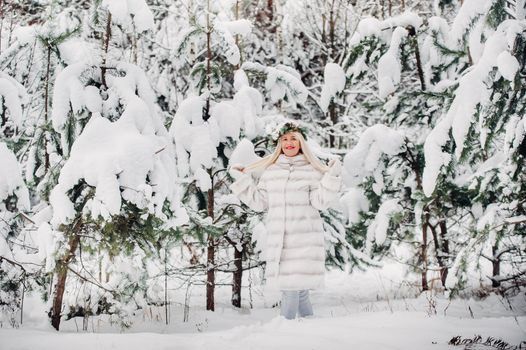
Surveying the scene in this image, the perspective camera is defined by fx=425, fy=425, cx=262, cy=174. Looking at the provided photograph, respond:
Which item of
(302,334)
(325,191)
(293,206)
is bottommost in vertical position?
(302,334)

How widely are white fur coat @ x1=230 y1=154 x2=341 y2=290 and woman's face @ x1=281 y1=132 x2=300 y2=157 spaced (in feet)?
0.17

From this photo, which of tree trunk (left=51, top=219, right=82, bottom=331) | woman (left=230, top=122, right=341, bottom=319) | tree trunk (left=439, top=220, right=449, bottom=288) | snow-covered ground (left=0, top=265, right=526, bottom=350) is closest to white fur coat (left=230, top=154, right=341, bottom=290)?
woman (left=230, top=122, right=341, bottom=319)

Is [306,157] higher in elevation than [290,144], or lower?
lower

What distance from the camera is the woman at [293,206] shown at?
3.93 m

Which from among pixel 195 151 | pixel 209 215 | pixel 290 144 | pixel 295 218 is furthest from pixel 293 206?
pixel 209 215

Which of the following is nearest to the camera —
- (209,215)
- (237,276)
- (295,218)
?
(295,218)

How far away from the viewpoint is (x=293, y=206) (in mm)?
4078

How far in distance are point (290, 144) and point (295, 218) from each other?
746mm

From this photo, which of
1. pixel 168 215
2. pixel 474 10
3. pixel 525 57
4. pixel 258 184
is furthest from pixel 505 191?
pixel 168 215

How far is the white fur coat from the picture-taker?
155 inches

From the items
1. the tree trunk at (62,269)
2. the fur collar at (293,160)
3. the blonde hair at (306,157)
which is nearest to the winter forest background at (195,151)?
the tree trunk at (62,269)

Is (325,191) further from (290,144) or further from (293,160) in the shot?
(290,144)

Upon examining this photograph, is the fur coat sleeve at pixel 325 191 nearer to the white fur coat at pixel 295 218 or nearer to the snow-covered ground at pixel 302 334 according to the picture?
the white fur coat at pixel 295 218

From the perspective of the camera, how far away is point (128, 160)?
10.7 feet
